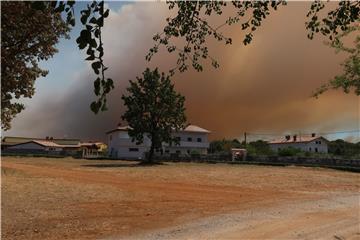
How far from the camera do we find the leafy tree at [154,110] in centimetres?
6519

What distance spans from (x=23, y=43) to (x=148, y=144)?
8867 centimetres

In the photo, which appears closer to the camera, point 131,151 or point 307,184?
point 307,184

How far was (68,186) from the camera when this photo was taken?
2616cm

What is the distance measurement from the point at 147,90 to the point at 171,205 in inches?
1894

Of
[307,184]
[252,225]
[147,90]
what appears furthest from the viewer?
[147,90]

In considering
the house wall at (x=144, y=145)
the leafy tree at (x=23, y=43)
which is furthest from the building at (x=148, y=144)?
the leafy tree at (x=23, y=43)

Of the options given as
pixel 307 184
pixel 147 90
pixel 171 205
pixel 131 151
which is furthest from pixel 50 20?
pixel 131 151

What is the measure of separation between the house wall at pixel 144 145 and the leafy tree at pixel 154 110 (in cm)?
3013

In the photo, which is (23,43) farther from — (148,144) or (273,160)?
(148,144)

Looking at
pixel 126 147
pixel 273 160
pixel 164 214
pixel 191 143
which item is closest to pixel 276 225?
pixel 164 214

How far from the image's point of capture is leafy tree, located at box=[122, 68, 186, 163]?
65188mm

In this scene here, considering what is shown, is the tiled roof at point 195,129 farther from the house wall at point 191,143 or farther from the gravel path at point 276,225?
the gravel path at point 276,225

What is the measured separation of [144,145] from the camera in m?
103

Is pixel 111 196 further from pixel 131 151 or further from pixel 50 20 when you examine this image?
pixel 131 151
